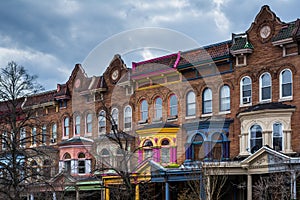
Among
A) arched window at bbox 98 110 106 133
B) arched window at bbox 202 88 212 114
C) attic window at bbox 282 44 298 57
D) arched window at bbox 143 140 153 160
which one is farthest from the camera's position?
arched window at bbox 98 110 106 133

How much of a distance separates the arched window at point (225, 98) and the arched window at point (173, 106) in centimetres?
387

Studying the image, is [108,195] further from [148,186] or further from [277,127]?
[277,127]

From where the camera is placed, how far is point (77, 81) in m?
47.9

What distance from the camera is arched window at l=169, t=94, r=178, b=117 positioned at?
3921 centimetres

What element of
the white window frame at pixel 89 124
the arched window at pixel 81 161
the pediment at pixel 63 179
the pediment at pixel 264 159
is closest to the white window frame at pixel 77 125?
the white window frame at pixel 89 124

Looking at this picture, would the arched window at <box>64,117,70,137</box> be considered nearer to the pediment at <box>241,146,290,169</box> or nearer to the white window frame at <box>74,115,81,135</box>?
the white window frame at <box>74,115,81,135</box>

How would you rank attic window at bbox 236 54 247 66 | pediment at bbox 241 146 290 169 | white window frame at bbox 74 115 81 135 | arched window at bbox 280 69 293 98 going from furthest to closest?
white window frame at bbox 74 115 81 135
attic window at bbox 236 54 247 66
arched window at bbox 280 69 293 98
pediment at bbox 241 146 290 169

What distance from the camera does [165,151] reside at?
3866cm

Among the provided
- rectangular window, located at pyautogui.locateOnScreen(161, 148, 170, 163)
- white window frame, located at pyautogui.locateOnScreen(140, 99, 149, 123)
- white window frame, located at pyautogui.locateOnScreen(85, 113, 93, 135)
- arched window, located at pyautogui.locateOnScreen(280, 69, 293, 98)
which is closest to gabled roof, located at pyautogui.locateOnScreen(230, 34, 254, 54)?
arched window, located at pyautogui.locateOnScreen(280, 69, 293, 98)

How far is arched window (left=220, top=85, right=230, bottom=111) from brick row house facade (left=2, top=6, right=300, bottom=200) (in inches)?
2.4

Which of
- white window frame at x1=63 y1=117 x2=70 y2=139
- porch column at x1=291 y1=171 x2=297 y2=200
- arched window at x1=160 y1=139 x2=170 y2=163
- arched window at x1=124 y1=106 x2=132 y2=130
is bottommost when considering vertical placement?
porch column at x1=291 y1=171 x2=297 y2=200

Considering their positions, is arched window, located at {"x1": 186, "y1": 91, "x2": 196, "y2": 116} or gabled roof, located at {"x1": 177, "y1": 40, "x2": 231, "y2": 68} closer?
gabled roof, located at {"x1": 177, "y1": 40, "x2": 231, "y2": 68}

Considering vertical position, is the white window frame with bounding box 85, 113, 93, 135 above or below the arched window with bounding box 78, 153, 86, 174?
above

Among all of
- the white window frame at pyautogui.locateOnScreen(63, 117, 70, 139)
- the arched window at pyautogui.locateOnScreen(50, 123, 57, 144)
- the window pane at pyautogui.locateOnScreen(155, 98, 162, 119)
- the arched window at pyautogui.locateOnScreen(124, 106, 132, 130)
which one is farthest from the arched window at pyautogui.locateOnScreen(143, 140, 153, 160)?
the arched window at pyautogui.locateOnScreen(50, 123, 57, 144)
